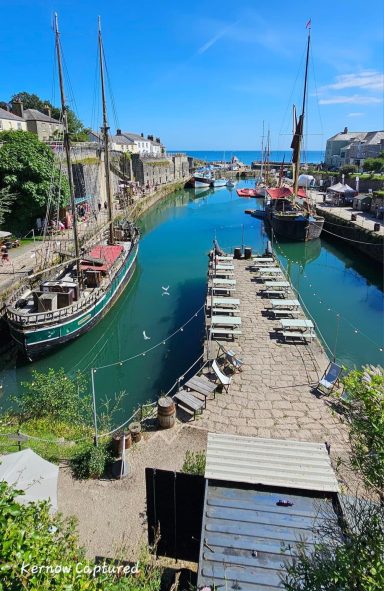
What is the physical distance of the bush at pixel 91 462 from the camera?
28.3 feet

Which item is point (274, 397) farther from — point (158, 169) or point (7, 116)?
point (158, 169)

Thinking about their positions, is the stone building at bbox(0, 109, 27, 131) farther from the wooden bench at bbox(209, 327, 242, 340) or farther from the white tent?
the white tent

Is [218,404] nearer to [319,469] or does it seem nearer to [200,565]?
[319,469]

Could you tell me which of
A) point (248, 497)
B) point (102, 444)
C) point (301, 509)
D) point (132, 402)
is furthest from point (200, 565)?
point (132, 402)

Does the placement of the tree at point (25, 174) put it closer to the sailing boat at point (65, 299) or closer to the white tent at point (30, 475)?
the sailing boat at point (65, 299)

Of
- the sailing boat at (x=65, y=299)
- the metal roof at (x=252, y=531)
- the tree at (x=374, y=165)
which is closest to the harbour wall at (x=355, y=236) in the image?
the sailing boat at (x=65, y=299)

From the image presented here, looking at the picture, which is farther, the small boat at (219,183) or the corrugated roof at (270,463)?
the small boat at (219,183)

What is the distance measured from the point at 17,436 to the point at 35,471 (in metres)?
1.67

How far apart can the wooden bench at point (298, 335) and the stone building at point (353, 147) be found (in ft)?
210

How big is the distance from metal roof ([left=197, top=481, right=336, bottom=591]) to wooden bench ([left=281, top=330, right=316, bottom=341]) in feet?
27.2

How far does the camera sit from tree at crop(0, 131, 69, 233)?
25.8m

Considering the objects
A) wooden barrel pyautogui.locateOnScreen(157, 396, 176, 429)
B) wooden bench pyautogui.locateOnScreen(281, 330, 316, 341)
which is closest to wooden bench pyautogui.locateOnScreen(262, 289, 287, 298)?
wooden bench pyautogui.locateOnScreen(281, 330, 316, 341)

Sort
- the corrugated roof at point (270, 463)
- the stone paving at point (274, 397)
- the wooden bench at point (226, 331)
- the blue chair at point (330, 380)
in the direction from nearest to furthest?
1. the corrugated roof at point (270, 463)
2. the stone paving at point (274, 397)
3. the blue chair at point (330, 380)
4. the wooden bench at point (226, 331)

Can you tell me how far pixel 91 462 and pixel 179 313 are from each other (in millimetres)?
12645
